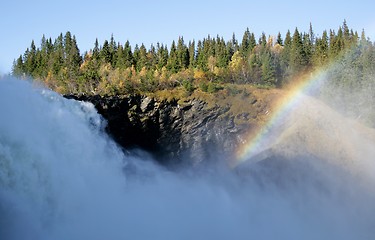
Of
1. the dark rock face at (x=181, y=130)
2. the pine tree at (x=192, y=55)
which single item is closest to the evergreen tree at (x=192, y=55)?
the pine tree at (x=192, y=55)

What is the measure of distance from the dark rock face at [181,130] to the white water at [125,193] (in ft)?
6.00

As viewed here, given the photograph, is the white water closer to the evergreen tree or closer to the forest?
the forest

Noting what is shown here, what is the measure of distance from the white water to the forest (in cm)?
1070

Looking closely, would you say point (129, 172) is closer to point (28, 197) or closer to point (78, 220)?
point (78, 220)

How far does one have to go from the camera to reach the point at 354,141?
1973 inches

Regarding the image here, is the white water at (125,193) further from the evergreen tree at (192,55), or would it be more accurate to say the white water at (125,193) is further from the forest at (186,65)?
the evergreen tree at (192,55)

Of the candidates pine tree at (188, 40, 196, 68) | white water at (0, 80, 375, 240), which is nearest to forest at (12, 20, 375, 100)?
pine tree at (188, 40, 196, 68)

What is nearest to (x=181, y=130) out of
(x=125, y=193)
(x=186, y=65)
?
(x=125, y=193)

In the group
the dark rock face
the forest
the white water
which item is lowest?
the white water

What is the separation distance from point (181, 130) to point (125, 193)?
43.2 feet

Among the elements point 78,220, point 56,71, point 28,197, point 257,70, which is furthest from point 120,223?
point 56,71

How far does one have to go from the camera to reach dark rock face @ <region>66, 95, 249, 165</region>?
4634 centimetres

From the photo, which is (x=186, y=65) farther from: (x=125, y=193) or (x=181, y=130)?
(x=125, y=193)

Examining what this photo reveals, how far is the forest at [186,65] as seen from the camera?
54.7m
